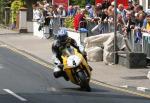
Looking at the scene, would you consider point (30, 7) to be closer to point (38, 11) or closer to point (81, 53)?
point (38, 11)

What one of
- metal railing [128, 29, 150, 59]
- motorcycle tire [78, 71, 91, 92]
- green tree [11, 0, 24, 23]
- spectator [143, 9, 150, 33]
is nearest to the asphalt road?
motorcycle tire [78, 71, 91, 92]

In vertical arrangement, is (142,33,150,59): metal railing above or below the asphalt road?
above

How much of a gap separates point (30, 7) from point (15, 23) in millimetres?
5887

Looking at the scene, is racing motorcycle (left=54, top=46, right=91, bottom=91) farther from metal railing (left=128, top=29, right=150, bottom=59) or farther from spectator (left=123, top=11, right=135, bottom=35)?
spectator (left=123, top=11, right=135, bottom=35)

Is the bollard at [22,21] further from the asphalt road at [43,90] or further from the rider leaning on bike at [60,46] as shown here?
the rider leaning on bike at [60,46]

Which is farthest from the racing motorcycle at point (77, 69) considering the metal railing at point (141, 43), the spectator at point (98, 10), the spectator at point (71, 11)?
the spectator at point (71, 11)

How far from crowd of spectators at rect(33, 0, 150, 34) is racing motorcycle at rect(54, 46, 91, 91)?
5847 millimetres

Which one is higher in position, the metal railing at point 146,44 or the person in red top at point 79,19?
the person in red top at point 79,19

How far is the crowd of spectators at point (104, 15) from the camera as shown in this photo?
23.4m

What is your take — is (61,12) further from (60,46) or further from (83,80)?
(83,80)

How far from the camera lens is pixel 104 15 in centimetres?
2681

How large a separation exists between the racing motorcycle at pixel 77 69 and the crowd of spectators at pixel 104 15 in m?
5.85

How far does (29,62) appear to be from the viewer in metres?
24.7

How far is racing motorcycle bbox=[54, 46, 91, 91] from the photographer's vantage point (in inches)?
655
